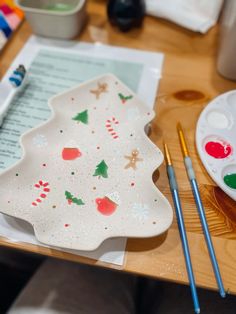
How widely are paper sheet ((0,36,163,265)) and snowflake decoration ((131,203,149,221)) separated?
195mm

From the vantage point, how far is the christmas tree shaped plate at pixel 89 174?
1.23 ft

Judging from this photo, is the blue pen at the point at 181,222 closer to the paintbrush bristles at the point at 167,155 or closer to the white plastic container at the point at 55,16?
the paintbrush bristles at the point at 167,155

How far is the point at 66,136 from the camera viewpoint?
18.0 inches

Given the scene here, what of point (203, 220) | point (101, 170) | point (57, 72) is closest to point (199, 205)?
point (203, 220)

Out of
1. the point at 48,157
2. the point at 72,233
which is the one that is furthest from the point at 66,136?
the point at 72,233

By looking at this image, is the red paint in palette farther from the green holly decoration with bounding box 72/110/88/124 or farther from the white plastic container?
the white plastic container

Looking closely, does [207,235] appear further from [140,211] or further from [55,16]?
[55,16]

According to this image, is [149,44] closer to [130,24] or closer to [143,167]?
[130,24]

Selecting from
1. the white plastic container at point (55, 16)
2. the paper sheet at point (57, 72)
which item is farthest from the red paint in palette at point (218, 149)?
the white plastic container at point (55, 16)

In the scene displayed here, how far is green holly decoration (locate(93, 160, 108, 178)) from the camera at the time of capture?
0.42 meters

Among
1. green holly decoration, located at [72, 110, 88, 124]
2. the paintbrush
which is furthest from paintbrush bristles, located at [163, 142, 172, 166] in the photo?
the paintbrush

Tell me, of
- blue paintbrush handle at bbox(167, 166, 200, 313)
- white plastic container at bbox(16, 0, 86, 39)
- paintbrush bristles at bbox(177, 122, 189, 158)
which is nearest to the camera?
blue paintbrush handle at bbox(167, 166, 200, 313)

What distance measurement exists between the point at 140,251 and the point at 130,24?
1.48 ft

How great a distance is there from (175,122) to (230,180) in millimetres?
131
